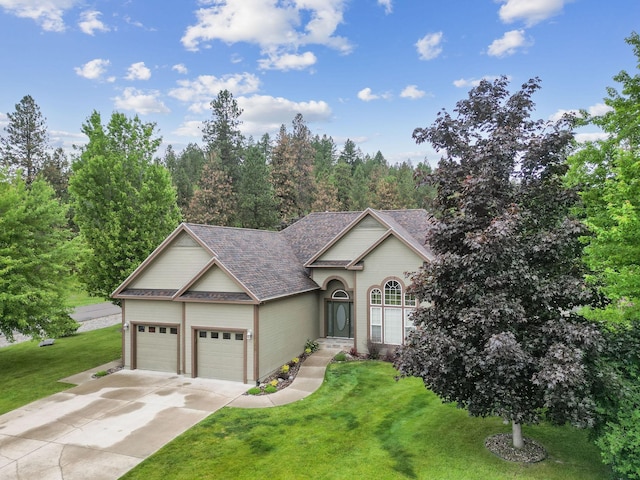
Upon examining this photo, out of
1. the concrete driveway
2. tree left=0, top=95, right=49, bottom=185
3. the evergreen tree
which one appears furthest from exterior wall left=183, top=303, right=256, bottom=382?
tree left=0, top=95, right=49, bottom=185

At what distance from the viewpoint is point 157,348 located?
1688 cm

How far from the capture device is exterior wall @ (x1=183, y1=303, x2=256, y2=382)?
15133 mm

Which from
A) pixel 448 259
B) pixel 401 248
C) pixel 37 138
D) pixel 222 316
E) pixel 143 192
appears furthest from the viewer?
pixel 37 138

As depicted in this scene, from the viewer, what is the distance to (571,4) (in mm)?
14180

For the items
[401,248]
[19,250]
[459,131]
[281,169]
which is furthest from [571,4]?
[281,169]

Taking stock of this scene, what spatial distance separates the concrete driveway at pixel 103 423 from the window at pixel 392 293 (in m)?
7.52

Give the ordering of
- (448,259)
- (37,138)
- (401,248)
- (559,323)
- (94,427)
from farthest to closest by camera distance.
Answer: (37,138) < (401,248) < (94,427) < (448,259) < (559,323)

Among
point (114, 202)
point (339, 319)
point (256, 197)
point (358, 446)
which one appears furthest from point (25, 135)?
point (358, 446)

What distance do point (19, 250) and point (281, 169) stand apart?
34984mm

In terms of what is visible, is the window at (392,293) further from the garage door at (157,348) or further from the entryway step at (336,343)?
the garage door at (157,348)

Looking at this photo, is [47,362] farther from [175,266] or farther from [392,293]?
[392,293]

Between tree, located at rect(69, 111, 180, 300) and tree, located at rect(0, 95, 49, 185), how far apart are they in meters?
30.9

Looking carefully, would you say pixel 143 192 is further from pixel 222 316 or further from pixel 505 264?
pixel 505 264

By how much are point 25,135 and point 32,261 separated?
1511 inches
